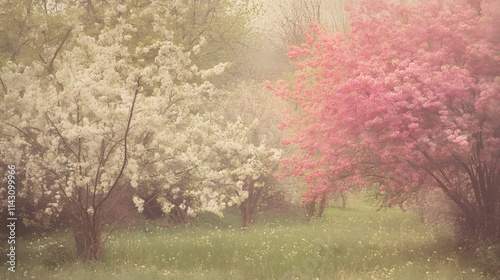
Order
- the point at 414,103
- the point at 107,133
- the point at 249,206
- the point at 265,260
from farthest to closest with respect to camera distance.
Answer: the point at 249,206 → the point at 265,260 → the point at 414,103 → the point at 107,133

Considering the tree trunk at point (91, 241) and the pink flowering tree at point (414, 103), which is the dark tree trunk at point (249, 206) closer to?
the pink flowering tree at point (414, 103)

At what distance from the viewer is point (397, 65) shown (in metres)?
11.6

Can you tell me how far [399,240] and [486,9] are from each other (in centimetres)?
809

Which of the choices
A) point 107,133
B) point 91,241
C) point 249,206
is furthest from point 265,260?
point 249,206

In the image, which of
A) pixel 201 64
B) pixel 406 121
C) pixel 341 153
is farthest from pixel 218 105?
pixel 406 121

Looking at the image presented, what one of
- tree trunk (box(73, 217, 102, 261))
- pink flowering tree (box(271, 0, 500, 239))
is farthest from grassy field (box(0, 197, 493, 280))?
pink flowering tree (box(271, 0, 500, 239))

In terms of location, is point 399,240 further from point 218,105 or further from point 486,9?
point 218,105

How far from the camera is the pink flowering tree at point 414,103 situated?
1096 cm

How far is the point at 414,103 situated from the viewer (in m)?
10.8

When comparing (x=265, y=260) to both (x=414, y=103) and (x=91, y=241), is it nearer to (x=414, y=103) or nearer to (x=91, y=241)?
(x=91, y=241)

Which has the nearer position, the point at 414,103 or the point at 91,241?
the point at 414,103

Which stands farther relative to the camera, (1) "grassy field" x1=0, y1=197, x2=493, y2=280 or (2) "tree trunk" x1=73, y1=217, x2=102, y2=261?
(2) "tree trunk" x1=73, y1=217, x2=102, y2=261

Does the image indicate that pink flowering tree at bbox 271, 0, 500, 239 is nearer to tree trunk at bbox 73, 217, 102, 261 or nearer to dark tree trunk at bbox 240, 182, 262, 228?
tree trunk at bbox 73, 217, 102, 261

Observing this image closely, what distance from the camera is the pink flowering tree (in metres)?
11.0
